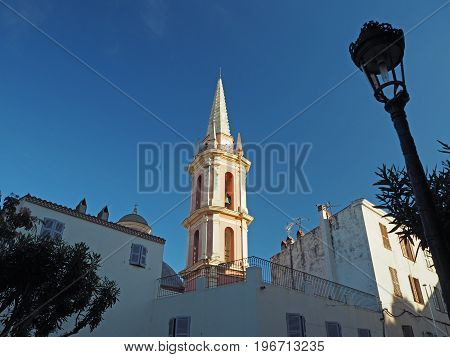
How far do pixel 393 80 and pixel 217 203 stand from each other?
2548 cm

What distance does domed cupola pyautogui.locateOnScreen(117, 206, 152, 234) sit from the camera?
3431 cm

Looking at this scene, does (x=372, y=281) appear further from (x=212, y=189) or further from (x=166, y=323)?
(x=212, y=189)

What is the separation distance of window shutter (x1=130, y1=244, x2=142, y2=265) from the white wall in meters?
0.22

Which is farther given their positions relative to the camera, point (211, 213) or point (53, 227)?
point (211, 213)

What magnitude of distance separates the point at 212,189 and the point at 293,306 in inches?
654

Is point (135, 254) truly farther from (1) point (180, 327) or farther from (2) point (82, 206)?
(2) point (82, 206)

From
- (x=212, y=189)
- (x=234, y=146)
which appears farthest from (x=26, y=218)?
(x=234, y=146)

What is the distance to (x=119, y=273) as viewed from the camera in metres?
16.9

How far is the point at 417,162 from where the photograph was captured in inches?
141

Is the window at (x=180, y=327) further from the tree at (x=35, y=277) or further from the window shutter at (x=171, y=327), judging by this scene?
the tree at (x=35, y=277)

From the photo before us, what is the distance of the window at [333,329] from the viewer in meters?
15.5

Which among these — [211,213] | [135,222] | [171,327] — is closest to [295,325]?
[171,327]

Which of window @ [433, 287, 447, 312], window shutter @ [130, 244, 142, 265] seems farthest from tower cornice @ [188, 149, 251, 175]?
window @ [433, 287, 447, 312]

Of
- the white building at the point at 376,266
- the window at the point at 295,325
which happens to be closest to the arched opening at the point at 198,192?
the white building at the point at 376,266
